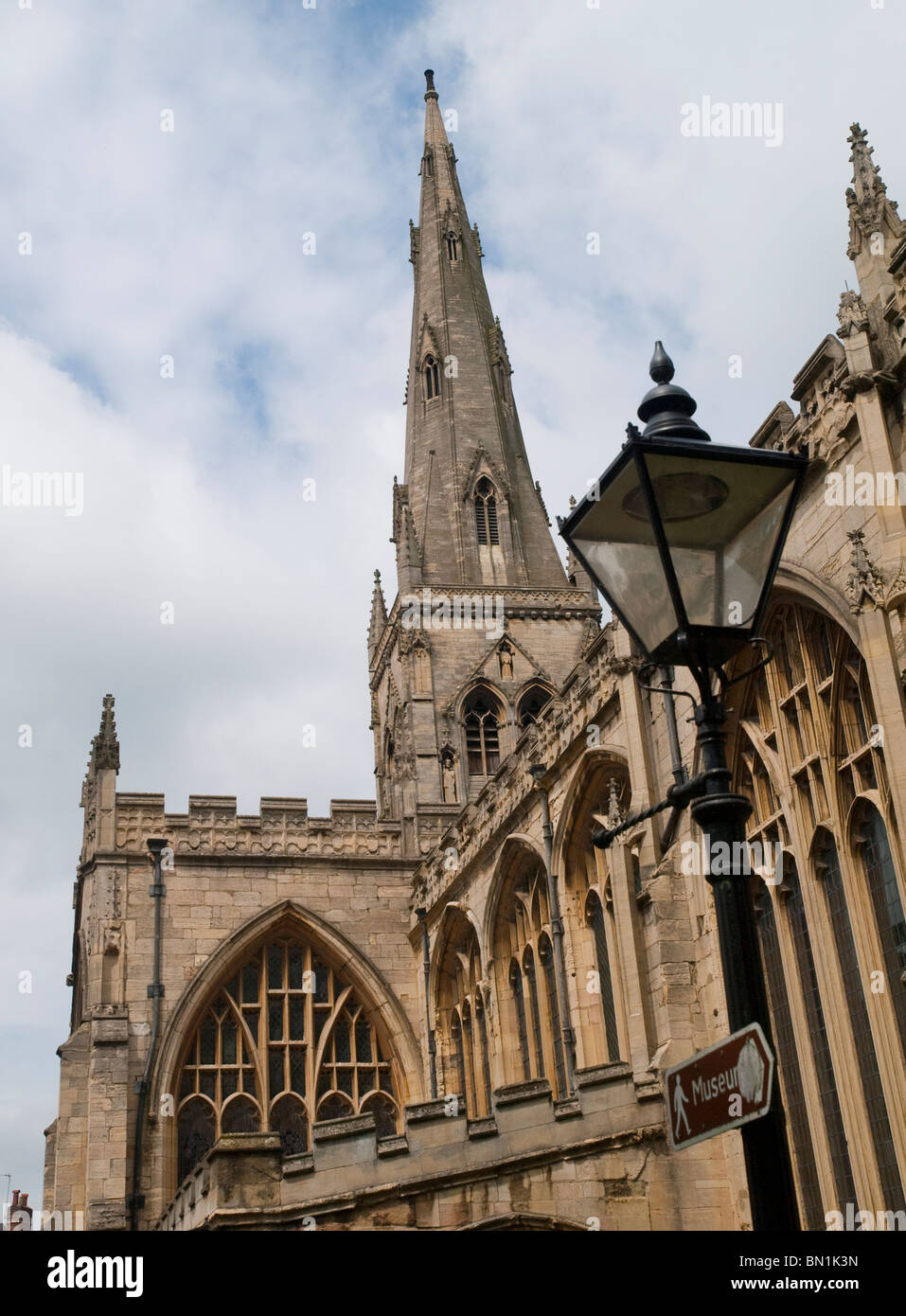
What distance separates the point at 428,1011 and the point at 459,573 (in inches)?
604

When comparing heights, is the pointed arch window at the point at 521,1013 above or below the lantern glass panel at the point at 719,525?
above

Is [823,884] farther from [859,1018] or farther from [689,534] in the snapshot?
[689,534]

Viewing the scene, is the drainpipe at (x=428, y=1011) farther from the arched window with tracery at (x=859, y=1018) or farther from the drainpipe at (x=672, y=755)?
the arched window with tracery at (x=859, y=1018)

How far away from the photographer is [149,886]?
922 inches

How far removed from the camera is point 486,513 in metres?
37.8

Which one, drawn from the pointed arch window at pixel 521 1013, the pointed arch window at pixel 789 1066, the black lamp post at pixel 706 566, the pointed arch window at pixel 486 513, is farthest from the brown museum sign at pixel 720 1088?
the pointed arch window at pixel 486 513

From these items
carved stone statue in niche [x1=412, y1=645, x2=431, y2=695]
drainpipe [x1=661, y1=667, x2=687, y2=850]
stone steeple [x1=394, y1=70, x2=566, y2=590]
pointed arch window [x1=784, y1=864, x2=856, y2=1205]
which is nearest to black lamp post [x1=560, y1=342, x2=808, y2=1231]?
pointed arch window [x1=784, y1=864, x2=856, y2=1205]

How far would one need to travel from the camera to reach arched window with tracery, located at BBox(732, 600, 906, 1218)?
1147 cm

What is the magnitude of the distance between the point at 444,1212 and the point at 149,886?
39.6ft

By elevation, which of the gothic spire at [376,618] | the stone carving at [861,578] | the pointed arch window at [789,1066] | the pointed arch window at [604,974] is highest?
the gothic spire at [376,618]

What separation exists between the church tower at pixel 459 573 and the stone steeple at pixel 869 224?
653 inches

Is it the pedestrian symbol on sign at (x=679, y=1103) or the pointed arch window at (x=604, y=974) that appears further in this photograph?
the pointed arch window at (x=604, y=974)

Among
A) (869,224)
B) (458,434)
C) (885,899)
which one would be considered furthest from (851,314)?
(458,434)

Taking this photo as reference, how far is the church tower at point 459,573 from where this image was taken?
33.2 m
